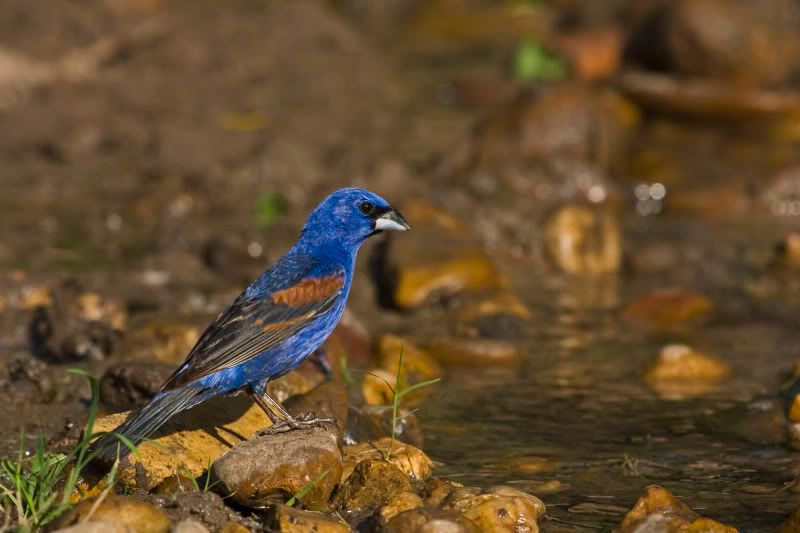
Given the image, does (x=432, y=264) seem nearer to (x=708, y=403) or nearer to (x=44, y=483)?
(x=708, y=403)

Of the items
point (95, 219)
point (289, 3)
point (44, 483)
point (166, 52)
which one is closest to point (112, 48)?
point (166, 52)

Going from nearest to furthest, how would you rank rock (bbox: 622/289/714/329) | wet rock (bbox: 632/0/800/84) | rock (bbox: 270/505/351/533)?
rock (bbox: 270/505/351/533) < rock (bbox: 622/289/714/329) < wet rock (bbox: 632/0/800/84)

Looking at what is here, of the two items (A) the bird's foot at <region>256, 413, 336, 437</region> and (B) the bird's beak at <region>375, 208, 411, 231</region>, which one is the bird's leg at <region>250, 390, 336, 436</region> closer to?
(A) the bird's foot at <region>256, 413, 336, 437</region>

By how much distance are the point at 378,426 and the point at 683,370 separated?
7.88 ft

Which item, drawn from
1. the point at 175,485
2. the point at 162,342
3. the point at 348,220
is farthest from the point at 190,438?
the point at 162,342

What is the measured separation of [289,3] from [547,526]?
35.6 feet

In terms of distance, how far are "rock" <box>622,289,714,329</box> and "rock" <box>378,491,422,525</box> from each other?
4.58m

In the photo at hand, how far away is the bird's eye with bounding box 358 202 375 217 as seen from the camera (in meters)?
6.40

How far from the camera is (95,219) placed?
11.3 metres

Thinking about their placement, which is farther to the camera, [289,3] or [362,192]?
[289,3]

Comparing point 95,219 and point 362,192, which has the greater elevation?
point 362,192

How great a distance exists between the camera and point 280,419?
5816 millimetres

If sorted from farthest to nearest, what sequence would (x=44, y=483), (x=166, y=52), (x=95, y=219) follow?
(x=166, y=52) < (x=95, y=219) < (x=44, y=483)

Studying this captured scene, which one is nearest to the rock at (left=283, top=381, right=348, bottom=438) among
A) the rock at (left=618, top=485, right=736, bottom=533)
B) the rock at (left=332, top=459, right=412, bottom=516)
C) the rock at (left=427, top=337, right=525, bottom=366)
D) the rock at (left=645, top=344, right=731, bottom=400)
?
the rock at (left=332, top=459, right=412, bottom=516)
